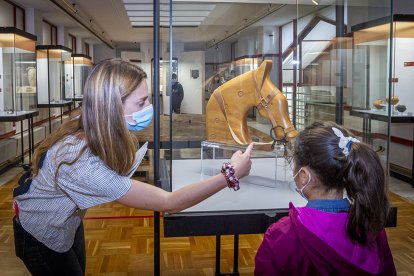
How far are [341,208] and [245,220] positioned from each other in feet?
1.75

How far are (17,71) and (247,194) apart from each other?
6.00 m

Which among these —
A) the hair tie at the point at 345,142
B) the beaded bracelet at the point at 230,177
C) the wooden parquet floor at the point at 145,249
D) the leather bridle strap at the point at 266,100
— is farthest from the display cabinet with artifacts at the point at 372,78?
the wooden parquet floor at the point at 145,249

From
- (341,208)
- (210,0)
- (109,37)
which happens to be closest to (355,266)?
(341,208)

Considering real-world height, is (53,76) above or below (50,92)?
above

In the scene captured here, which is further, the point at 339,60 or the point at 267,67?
the point at 339,60

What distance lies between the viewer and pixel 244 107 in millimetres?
2027

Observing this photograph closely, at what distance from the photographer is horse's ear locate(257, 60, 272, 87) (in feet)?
6.46

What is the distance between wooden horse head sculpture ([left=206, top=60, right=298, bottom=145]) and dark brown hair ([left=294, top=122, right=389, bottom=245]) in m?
0.68

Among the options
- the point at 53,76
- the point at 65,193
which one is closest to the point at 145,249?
the point at 65,193

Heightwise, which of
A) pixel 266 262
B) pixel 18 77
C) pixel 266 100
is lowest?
pixel 266 262

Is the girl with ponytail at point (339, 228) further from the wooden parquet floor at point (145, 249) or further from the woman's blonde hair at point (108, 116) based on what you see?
the wooden parquet floor at point (145, 249)

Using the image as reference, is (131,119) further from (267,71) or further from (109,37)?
(109,37)

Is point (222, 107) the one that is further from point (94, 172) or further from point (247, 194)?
point (94, 172)

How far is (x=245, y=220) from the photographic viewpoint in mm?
1740
